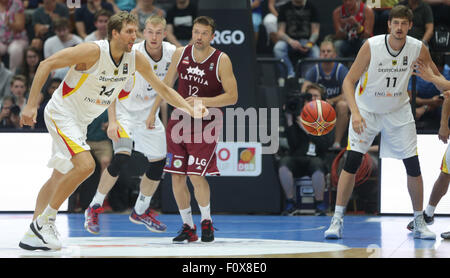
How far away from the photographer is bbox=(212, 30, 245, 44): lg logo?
10648 mm

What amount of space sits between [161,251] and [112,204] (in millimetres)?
4341

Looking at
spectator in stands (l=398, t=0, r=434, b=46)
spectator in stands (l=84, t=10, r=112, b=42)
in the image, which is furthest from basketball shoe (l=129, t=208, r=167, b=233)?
spectator in stands (l=398, t=0, r=434, b=46)

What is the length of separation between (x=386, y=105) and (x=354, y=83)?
0.47 m

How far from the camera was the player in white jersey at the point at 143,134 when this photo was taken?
8.83 metres

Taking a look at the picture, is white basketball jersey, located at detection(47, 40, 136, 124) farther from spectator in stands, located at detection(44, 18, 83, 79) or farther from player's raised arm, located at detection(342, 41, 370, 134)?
spectator in stands, located at detection(44, 18, 83, 79)

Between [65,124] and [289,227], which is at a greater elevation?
[65,124]

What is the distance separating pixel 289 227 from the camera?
9492mm

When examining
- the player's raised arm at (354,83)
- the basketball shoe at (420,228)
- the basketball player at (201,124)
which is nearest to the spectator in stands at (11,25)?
the basketball player at (201,124)

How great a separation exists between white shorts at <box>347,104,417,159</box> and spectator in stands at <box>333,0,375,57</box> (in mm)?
3917

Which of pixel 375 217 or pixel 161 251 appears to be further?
pixel 375 217

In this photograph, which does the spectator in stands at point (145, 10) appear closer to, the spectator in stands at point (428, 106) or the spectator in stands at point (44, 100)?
the spectator in stands at point (44, 100)

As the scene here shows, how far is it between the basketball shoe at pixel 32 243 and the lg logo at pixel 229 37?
14.9 ft
